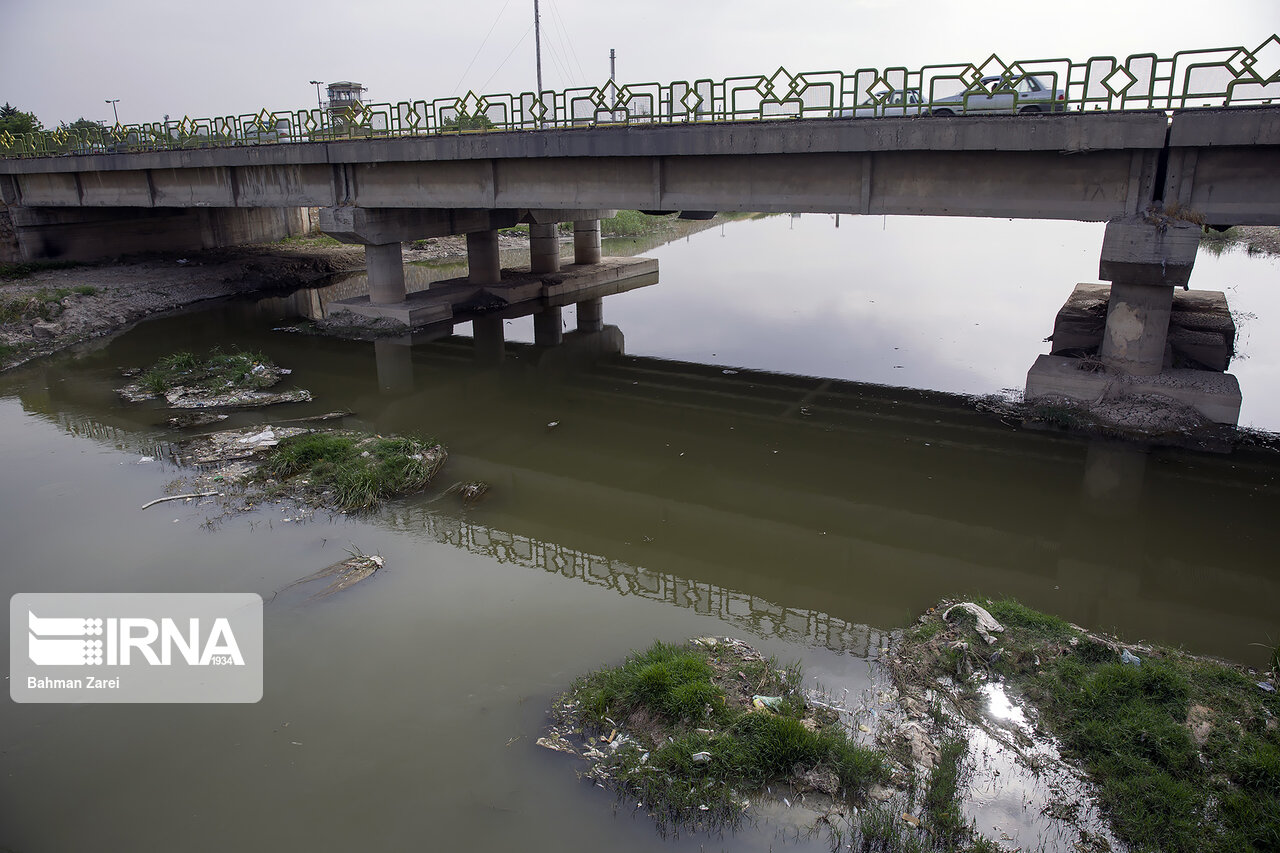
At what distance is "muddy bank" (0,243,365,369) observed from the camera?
20844mm

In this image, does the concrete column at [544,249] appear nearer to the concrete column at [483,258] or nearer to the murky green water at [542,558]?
the concrete column at [483,258]

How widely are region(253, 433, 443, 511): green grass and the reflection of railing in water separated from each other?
0.84m

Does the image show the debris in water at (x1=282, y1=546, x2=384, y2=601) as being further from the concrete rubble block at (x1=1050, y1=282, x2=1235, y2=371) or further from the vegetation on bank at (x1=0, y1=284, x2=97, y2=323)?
the vegetation on bank at (x1=0, y1=284, x2=97, y2=323)

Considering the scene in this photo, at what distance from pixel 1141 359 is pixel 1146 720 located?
9654 mm

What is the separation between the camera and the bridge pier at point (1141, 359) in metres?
12.8

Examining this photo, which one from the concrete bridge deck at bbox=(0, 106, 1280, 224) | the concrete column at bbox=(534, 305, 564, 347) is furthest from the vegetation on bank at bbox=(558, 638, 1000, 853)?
the concrete column at bbox=(534, 305, 564, 347)

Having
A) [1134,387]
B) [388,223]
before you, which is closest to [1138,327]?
[1134,387]

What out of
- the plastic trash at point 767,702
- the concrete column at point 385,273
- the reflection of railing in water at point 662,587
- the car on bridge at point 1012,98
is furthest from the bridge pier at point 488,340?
the plastic trash at point 767,702

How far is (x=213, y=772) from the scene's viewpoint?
6.18 m

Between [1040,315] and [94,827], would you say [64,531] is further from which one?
[1040,315]

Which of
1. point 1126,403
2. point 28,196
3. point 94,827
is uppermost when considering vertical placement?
point 28,196

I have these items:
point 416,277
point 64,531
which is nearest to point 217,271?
point 416,277

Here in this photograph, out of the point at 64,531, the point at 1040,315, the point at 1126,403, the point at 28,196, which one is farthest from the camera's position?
the point at 28,196

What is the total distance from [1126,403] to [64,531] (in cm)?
1557
